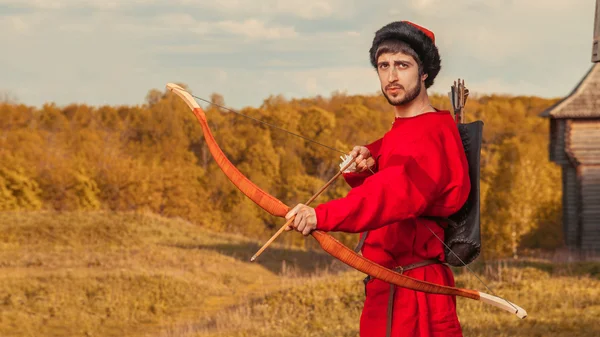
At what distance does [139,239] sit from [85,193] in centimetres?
2242

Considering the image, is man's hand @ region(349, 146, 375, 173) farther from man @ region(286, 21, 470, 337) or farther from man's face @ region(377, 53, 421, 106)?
man's face @ region(377, 53, 421, 106)

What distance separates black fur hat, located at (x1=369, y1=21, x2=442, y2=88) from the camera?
13.4ft

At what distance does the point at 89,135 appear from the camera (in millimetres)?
70500

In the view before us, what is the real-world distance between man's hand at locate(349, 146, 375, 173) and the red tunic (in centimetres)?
7

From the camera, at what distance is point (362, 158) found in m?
4.28

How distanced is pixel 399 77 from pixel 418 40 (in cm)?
21

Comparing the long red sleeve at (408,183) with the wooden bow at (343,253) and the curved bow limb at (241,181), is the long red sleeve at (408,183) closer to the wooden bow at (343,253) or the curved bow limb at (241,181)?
the wooden bow at (343,253)

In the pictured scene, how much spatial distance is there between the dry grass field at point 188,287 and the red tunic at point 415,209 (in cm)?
578

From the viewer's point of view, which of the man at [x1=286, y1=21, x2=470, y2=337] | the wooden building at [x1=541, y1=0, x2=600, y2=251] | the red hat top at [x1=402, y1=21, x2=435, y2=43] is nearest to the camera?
the man at [x1=286, y1=21, x2=470, y2=337]

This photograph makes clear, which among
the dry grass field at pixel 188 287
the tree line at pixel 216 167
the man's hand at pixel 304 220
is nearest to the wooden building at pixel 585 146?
the dry grass field at pixel 188 287

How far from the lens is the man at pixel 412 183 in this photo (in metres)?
3.65

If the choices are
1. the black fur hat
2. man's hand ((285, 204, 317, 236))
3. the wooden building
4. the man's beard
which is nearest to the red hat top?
the black fur hat

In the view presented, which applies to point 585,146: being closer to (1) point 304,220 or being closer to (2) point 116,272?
(2) point 116,272

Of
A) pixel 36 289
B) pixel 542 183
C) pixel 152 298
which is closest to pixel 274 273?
pixel 152 298
